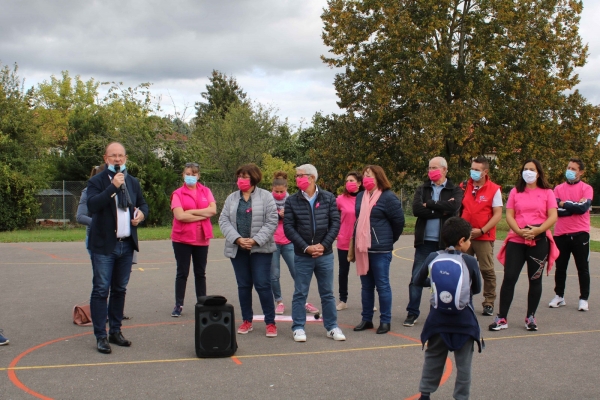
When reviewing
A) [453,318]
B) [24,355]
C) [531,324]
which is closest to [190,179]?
[24,355]

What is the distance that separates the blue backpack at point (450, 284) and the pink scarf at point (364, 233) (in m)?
2.75

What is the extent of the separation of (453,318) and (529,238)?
333 cm

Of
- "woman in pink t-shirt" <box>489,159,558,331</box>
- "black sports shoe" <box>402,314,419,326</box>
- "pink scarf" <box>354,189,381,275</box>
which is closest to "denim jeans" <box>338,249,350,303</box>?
"pink scarf" <box>354,189,381,275</box>

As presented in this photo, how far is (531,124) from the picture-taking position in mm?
24938

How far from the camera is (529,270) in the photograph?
7.37 metres

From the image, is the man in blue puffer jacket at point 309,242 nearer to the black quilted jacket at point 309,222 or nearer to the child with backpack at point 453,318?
the black quilted jacket at point 309,222

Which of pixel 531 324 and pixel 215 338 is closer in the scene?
pixel 215 338

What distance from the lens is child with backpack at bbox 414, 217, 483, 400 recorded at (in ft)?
14.4

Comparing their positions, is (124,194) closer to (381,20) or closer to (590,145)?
(381,20)

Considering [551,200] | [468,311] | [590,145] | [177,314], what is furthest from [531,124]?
[468,311]

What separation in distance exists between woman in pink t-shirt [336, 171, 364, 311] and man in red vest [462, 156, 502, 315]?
5.06 feet

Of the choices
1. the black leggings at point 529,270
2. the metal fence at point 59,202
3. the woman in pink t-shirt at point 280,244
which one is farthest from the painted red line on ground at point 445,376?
the metal fence at point 59,202

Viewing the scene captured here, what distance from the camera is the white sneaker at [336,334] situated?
22.2ft

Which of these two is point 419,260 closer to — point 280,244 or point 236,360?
point 280,244
